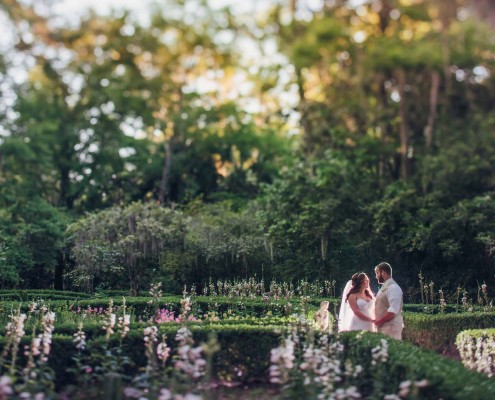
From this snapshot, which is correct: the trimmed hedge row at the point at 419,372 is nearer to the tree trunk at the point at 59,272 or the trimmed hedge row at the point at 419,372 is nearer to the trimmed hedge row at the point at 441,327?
the trimmed hedge row at the point at 441,327

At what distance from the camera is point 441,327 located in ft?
37.9

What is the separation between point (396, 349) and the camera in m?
6.57

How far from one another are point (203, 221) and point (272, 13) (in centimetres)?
738

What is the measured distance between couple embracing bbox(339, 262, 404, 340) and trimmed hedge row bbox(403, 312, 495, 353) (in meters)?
2.94

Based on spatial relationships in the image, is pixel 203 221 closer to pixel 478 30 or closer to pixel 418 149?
pixel 418 149

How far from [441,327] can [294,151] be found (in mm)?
15355

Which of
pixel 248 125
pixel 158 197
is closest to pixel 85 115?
pixel 158 197

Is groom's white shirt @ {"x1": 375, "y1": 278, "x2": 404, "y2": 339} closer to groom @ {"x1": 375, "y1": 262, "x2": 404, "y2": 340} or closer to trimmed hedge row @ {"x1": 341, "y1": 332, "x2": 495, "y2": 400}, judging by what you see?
groom @ {"x1": 375, "y1": 262, "x2": 404, "y2": 340}

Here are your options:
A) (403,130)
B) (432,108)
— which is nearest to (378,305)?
(432,108)

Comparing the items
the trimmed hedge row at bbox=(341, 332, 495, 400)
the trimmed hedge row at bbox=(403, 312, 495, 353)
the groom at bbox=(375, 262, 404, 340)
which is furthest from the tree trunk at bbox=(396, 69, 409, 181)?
the trimmed hedge row at bbox=(341, 332, 495, 400)

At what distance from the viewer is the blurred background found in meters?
19.4

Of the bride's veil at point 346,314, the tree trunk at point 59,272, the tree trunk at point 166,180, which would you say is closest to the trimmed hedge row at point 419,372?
the bride's veil at point 346,314

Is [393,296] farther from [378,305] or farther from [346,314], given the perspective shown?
[346,314]

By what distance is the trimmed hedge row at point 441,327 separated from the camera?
37.7 ft
